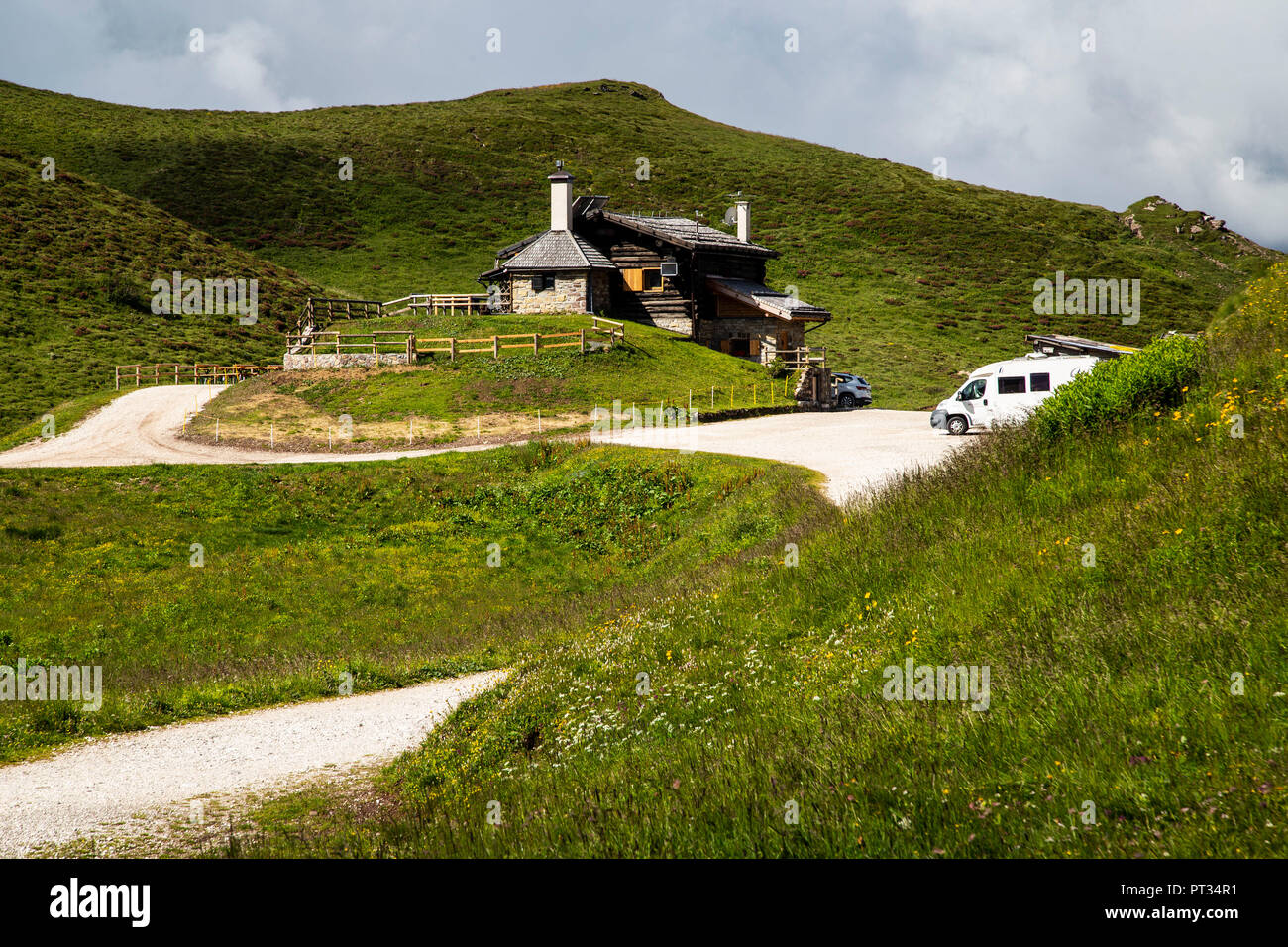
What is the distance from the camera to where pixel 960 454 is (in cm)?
1359

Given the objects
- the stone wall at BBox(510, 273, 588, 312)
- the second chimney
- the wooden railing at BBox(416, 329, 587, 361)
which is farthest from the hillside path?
the second chimney

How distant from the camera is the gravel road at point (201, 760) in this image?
27.9ft

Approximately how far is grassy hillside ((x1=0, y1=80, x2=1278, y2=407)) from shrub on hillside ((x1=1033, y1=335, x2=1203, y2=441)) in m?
49.3

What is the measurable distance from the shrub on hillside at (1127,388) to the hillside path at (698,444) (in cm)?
935

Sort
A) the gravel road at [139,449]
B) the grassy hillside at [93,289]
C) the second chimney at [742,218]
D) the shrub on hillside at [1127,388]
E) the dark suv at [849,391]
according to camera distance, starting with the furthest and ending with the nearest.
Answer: the second chimney at [742,218]
the grassy hillside at [93,289]
the dark suv at [849,391]
the gravel road at [139,449]
the shrub on hillside at [1127,388]

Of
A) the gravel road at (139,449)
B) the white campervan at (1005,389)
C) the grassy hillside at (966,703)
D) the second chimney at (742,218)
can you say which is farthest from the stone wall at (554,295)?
the grassy hillside at (966,703)

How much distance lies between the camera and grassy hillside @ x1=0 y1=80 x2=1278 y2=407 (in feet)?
266

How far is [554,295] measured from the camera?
178 feet

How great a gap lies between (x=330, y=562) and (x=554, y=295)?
35435mm

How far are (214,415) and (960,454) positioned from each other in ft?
116

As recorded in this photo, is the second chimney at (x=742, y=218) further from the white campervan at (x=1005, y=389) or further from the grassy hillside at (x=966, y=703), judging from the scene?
the grassy hillside at (x=966, y=703)

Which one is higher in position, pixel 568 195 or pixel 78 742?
pixel 568 195
